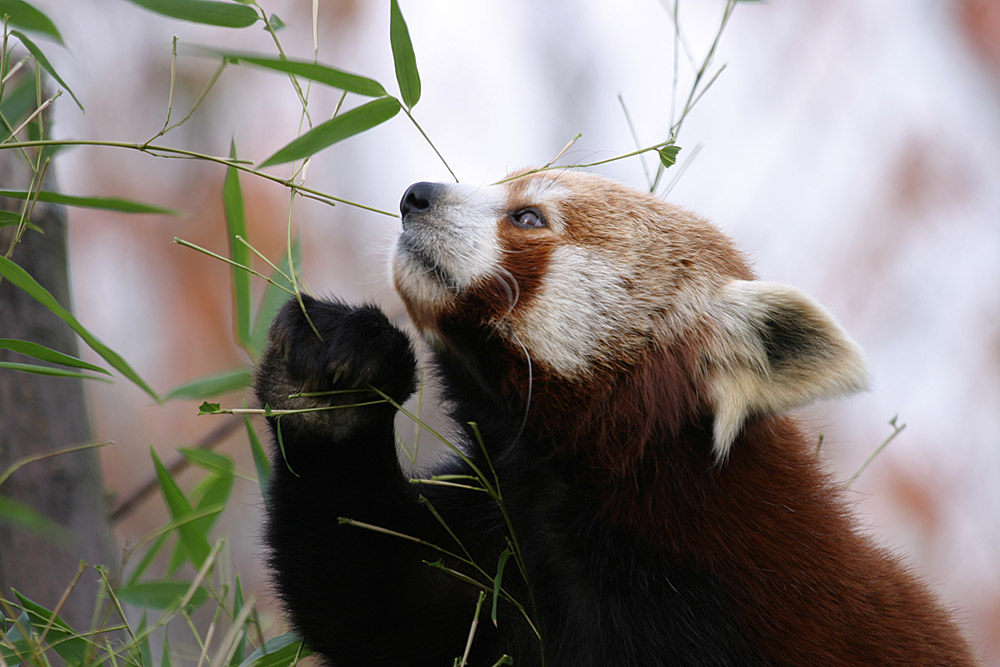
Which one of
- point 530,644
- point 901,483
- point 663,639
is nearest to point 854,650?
point 663,639

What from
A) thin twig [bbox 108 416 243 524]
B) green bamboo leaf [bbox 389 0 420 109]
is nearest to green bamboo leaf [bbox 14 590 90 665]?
thin twig [bbox 108 416 243 524]

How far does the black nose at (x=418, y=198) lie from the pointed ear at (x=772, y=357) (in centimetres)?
83

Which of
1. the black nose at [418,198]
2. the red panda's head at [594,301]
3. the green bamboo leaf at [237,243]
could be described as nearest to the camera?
the red panda's head at [594,301]

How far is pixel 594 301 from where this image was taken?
2.38 metres

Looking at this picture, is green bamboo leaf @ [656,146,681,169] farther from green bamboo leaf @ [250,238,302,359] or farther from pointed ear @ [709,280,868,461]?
green bamboo leaf @ [250,238,302,359]

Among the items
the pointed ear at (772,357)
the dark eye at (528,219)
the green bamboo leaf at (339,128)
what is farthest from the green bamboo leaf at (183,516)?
the pointed ear at (772,357)

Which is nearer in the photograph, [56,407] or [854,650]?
[854,650]

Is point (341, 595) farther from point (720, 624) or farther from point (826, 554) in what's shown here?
point (826, 554)

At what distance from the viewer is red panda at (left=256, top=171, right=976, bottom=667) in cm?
216

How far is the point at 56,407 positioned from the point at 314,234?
6.42 metres

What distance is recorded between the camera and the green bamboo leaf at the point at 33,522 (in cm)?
244

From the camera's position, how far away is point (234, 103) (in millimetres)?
8859

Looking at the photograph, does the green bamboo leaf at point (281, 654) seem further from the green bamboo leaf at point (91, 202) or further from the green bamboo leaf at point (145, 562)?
the green bamboo leaf at point (91, 202)

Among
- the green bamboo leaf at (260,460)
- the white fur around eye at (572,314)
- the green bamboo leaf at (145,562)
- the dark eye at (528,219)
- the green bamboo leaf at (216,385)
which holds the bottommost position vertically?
the green bamboo leaf at (145,562)
